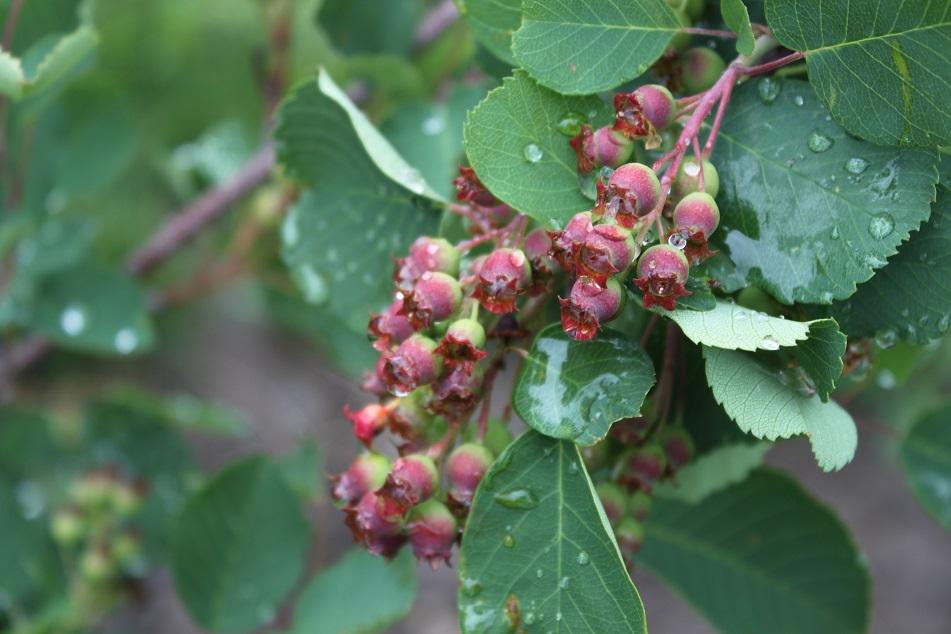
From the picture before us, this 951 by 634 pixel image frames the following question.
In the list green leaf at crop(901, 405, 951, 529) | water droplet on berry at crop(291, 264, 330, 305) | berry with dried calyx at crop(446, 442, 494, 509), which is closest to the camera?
berry with dried calyx at crop(446, 442, 494, 509)

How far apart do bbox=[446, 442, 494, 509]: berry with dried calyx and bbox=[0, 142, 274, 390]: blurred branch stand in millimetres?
841

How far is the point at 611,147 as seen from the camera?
0.62 m

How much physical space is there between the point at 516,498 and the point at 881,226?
0.98ft

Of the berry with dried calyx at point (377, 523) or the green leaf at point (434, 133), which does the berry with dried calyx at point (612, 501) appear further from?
the green leaf at point (434, 133)

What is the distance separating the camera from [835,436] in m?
0.64

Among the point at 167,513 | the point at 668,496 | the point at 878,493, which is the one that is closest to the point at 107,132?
the point at 167,513

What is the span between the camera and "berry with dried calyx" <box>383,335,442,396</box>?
61 cm

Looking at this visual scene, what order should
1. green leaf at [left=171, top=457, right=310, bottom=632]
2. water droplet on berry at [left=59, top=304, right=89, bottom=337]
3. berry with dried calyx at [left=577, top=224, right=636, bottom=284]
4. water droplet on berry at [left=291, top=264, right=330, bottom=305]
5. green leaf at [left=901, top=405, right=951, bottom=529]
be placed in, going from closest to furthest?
berry with dried calyx at [left=577, top=224, right=636, bottom=284] < water droplet on berry at [left=291, top=264, right=330, bottom=305] < green leaf at [left=901, top=405, right=951, bottom=529] < green leaf at [left=171, top=457, right=310, bottom=632] < water droplet on berry at [left=59, top=304, right=89, bottom=337]

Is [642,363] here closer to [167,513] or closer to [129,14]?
[167,513]

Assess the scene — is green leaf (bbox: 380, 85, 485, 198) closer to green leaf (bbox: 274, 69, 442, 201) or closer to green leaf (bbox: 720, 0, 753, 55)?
green leaf (bbox: 274, 69, 442, 201)

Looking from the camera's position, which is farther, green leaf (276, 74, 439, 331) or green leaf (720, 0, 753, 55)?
green leaf (276, 74, 439, 331)

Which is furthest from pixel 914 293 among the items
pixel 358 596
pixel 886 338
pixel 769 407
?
pixel 358 596

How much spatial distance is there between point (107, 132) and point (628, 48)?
1024 mm

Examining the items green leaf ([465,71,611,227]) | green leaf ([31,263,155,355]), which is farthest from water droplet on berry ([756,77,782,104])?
green leaf ([31,263,155,355])
